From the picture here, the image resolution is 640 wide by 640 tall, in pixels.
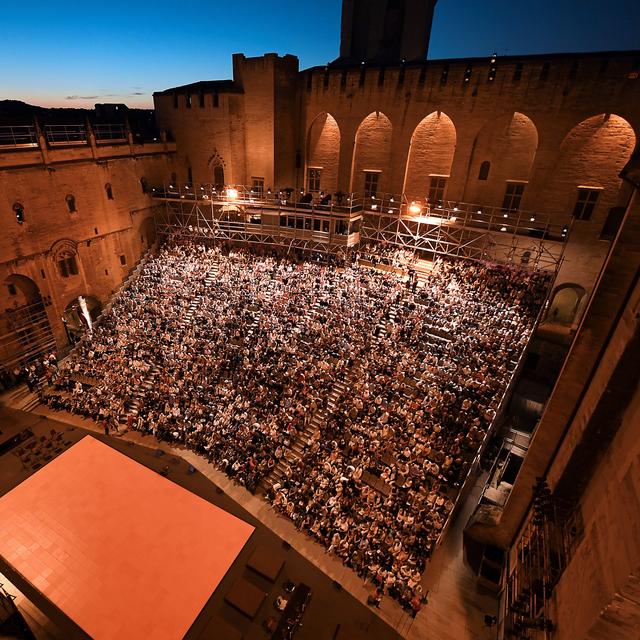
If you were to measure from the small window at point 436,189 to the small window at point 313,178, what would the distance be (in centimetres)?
764

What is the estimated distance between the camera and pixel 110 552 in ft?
37.3

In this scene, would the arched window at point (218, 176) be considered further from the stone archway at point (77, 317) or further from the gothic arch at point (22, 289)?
the gothic arch at point (22, 289)

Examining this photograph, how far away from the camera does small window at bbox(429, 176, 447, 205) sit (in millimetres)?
22156

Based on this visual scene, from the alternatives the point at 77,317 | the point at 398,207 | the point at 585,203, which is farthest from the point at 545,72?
the point at 77,317

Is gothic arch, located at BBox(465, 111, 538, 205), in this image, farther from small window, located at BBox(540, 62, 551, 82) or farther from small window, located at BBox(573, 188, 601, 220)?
small window, located at BBox(573, 188, 601, 220)

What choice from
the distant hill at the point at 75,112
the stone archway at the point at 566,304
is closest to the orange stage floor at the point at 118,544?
the stone archway at the point at 566,304

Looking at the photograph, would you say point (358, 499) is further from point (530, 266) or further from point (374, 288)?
point (530, 266)

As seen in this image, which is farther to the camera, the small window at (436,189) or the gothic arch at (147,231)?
the gothic arch at (147,231)

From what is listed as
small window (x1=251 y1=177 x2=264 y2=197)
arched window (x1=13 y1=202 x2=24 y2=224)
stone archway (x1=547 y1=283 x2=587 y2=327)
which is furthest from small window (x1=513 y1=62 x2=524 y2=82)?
arched window (x1=13 y1=202 x2=24 y2=224)

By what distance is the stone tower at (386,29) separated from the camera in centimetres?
2530

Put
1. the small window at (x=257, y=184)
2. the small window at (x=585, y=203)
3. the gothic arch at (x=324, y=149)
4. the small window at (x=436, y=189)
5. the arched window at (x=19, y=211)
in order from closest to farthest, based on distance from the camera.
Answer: the arched window at (x=19, y=211)
the small window at (x=585, y=203)
the small window at (x=436, y=189)
the gothic arch at (x=324, y=149)
the small window at (x=257, y=184)

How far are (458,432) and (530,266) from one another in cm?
969

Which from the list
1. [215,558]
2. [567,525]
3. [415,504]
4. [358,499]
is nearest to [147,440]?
[215,558]

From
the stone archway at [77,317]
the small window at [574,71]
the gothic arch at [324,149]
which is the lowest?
the stone archway at [77,317]
